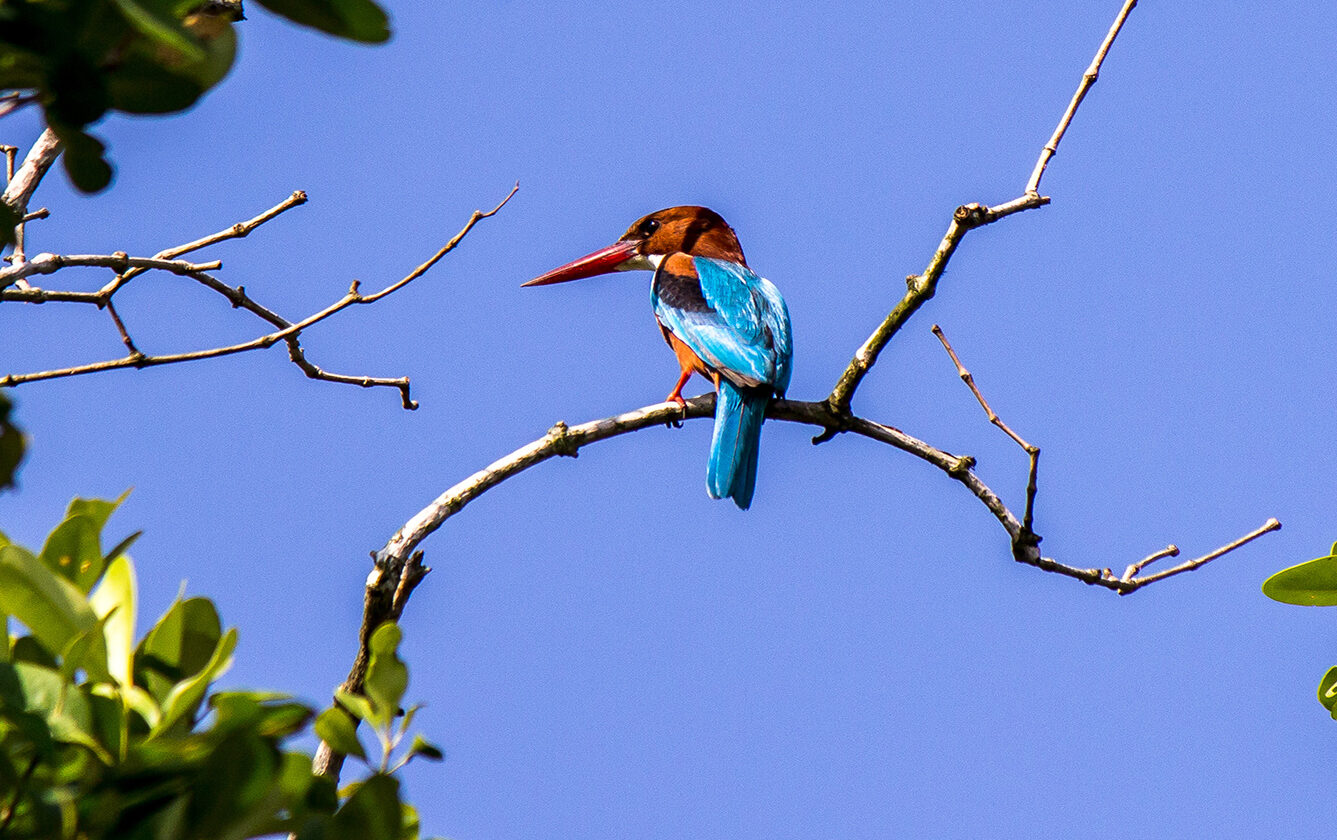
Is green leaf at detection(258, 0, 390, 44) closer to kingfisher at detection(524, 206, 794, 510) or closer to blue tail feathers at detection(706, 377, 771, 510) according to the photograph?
kingfisher at detection(524, 206, 794, 510)

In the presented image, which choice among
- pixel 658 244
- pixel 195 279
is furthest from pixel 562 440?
pixel 658 244

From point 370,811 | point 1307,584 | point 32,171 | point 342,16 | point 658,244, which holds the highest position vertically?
point 658,244

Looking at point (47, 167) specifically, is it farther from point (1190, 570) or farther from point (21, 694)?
point (1190, 570)

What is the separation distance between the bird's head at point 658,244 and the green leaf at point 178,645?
3.99 metres

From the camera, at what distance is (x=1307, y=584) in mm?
1900

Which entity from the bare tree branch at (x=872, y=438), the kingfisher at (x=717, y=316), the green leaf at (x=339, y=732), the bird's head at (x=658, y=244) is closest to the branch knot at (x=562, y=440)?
the bare tree branch at (x=872, y=438)

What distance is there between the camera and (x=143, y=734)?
3.34ft

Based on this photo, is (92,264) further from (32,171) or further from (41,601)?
(41,601)

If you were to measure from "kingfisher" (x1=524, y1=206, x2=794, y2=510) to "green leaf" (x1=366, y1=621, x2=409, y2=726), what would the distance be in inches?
71.7

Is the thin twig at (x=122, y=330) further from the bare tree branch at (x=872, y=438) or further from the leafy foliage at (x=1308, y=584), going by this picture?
the leafy foliage at (x=1308, y=584)

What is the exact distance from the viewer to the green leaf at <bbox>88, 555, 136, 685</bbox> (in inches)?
43.3

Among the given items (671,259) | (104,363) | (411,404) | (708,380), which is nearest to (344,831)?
(104,363)

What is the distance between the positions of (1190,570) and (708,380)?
6.34ft

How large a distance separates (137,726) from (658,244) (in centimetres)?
424
